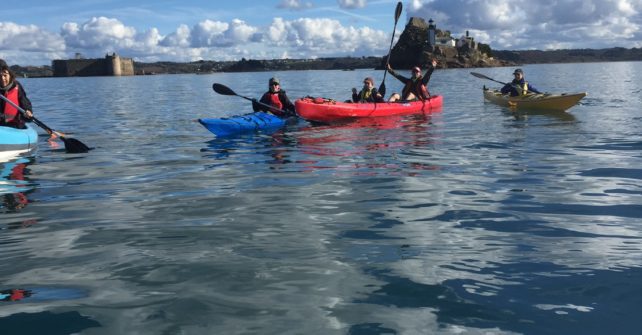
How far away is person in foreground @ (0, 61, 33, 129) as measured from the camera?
10797 millimetres

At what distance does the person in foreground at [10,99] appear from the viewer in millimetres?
10797

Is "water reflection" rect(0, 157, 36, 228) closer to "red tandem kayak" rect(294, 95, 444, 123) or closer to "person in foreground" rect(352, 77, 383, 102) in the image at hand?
"red tandem kayak" rect(294, 95, 444, 123)

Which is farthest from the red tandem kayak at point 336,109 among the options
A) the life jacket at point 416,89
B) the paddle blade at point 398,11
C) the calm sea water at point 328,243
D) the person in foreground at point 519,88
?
the calm sea water at point 328,243

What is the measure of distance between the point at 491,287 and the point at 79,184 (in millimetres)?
6659

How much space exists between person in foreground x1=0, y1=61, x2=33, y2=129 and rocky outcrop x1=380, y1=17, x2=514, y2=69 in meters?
145

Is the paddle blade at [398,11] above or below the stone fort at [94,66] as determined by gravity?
below

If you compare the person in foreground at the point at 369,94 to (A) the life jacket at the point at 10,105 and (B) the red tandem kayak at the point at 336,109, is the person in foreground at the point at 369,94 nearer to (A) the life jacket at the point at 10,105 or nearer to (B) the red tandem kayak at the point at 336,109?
(B) the red tandem kayak at the point at 336,109

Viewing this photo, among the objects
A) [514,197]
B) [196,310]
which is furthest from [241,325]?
[514,197]

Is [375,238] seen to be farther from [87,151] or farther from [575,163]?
[87,151]

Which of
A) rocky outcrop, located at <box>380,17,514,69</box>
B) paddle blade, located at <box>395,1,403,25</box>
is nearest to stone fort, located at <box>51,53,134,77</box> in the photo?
rocky outcrop, located at <box>380,17,514,69</box>

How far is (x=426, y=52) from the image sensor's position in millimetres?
153625

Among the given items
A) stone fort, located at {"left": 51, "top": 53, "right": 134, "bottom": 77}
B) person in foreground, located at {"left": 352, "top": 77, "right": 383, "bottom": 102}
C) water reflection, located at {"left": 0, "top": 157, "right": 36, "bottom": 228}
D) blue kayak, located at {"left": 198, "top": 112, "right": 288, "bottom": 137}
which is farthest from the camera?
stone fort, located at {"left": 51, "top": 53, "right": 134, "bottom": 77}

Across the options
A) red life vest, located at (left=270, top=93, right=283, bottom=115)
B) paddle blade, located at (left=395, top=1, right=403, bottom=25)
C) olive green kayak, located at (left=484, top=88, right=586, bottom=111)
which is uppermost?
paddle blade, located at (left=395, top=1, right=403, bottom=25)

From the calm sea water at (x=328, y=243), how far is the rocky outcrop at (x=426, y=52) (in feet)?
479
